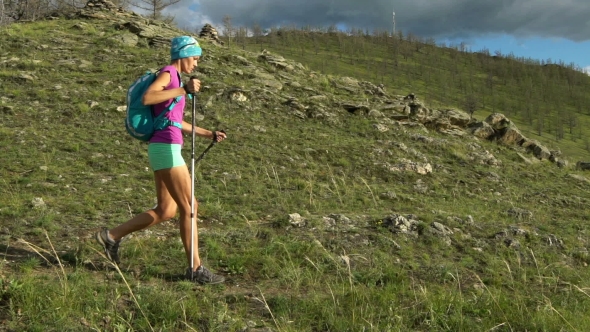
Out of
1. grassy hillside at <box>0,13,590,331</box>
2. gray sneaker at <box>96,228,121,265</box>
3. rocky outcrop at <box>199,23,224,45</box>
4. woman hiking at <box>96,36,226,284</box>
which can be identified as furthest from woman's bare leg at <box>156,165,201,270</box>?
rocky outcrop at <box>199,23,224,45</box>

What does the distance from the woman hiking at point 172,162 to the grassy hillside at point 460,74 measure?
330 ft

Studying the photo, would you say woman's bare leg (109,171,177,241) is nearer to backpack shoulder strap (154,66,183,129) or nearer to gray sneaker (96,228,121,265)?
gray sneaker (96,228,121,265)

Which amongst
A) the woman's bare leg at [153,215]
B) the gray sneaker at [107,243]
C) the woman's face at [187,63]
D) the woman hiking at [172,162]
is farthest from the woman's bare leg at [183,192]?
the woman's face at [187,63]

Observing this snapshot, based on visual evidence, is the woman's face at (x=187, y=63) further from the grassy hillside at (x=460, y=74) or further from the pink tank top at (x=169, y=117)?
the grassy hillside at (x=460, y=74)

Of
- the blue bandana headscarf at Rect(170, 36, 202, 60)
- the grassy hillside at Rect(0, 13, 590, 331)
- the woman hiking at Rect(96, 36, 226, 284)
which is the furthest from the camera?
the blue bandana headscarf at Rect(170, 36, 202, 60)

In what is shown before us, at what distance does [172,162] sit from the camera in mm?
4176

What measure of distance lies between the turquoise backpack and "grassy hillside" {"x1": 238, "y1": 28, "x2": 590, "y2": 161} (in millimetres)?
100870

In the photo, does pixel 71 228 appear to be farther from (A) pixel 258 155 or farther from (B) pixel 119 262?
(A) pixel 258 155

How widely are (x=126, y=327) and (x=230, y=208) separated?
3.93 metres

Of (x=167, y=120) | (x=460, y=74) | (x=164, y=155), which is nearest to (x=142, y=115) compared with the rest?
(x=167, y=120)

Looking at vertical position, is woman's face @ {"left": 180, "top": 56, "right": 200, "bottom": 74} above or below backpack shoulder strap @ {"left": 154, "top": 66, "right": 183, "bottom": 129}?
above

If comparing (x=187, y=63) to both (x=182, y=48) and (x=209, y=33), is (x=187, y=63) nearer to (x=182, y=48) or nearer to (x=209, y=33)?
(x=182, y=48)

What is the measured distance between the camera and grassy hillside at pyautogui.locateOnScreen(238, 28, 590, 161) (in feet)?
379

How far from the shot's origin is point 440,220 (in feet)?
23.8
